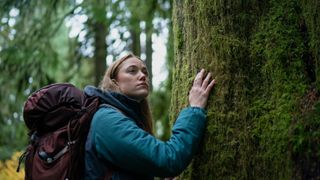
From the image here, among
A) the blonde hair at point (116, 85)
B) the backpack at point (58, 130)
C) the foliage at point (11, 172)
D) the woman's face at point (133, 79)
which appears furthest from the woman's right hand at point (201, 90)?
the foliage at point (11, 172)

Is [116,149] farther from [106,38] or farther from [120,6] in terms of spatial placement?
[106,38]

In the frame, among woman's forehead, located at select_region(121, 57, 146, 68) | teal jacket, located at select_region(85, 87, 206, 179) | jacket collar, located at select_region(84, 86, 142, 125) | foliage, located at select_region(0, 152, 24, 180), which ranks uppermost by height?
woman's forehead, located at select_region(121, 57, 146, 68)

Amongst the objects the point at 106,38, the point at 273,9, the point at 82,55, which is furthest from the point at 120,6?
the point at 273,9

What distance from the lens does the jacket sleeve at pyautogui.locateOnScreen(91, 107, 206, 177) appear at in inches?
105

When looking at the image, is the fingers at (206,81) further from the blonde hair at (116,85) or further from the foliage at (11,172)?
the foliage at (11,172)

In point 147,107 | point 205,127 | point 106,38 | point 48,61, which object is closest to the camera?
point 205,127

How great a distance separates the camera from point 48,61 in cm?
867

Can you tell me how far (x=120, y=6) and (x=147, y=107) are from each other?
5.27 m

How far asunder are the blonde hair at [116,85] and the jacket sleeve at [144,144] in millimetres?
351

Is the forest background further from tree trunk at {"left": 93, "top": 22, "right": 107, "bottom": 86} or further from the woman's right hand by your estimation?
tree trunk at {"left": 93, "top": 22, "right": 107, "bottom": 86}

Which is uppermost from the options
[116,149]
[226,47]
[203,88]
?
[226,47]

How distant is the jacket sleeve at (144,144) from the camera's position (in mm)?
2662

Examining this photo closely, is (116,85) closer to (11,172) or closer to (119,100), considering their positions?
(119,100)

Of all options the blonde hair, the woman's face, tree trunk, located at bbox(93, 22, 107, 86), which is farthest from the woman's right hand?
tree trunk, located at bbox(93, 22, 107, 86)
